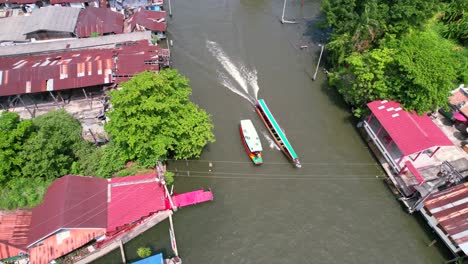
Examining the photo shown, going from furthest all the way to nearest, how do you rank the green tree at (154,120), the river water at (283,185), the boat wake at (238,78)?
1. the boat wake at (238,78)
2. the river water at (283,185)
3. the green tree at (154,120)

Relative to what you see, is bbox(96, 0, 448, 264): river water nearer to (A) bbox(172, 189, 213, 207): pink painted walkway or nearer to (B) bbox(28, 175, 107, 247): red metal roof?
(A) bbox(172, 189, 213, 207): pink painted walkway

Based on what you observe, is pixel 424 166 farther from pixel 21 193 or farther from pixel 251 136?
pixel 21 193

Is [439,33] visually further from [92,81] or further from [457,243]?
[92,81]

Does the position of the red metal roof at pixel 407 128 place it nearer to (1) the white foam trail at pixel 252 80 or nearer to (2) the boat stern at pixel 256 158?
(2) the boat stern at pixel 256 158

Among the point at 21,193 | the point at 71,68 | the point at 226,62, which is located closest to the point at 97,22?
the point at 71,68

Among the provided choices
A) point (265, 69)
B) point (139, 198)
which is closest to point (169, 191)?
point (139, 198)

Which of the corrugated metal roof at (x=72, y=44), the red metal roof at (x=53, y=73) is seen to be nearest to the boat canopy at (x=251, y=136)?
the red metal roof at (x=53, y=73)

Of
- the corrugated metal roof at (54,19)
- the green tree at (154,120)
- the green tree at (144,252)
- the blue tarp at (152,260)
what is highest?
the corrugated metal roof at (54,19)
